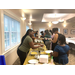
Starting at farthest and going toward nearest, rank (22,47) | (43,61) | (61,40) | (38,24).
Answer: (38,24), (22,47), (61,40), (43,61)

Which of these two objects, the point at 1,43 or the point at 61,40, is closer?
the point at 61,40

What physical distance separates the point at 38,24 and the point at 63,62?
313 inches

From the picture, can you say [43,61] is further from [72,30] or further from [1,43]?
[72,30]
